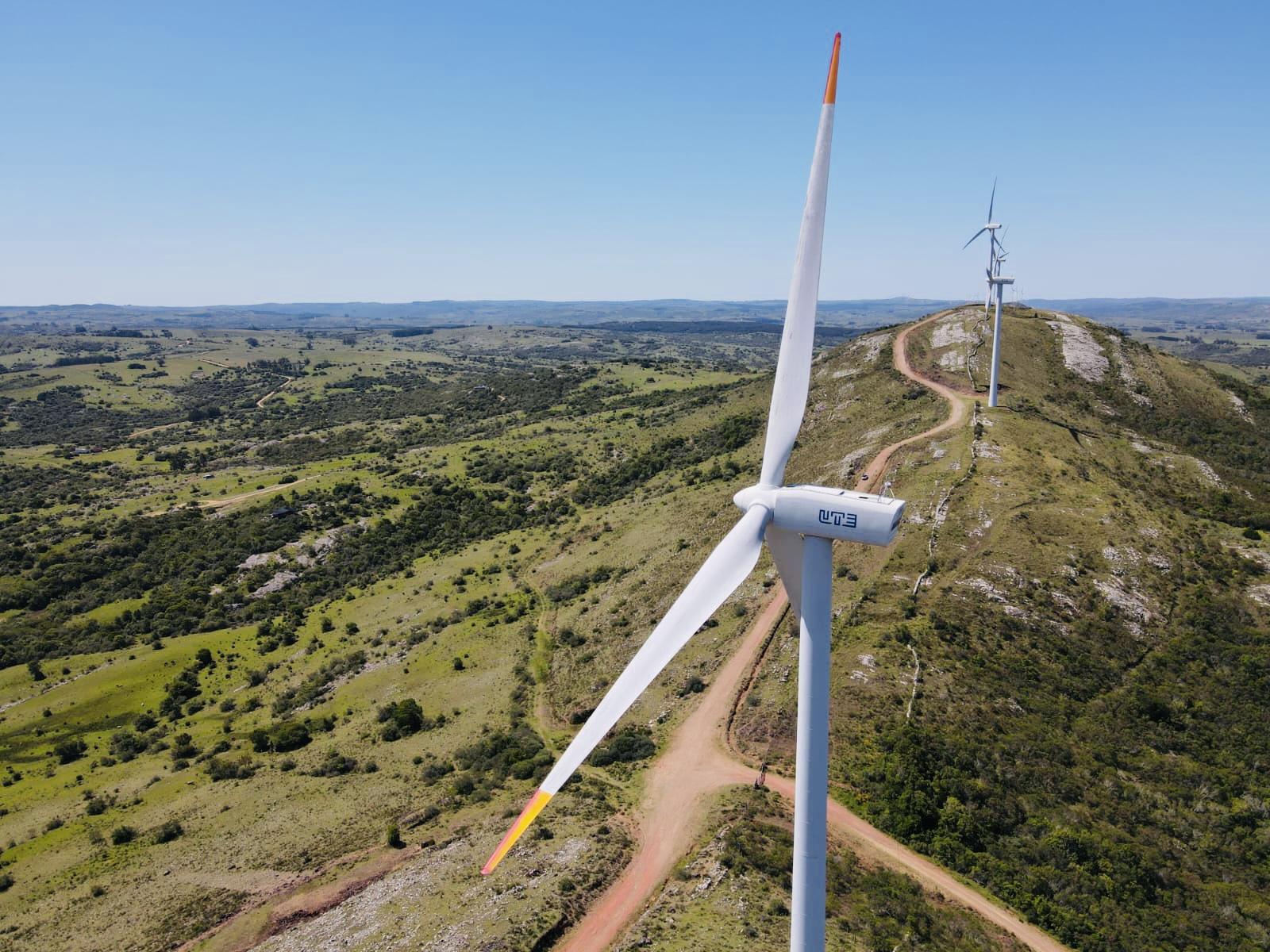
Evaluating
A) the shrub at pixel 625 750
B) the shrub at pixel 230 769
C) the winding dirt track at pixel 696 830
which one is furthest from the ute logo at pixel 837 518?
the shrub at pixel 230 769

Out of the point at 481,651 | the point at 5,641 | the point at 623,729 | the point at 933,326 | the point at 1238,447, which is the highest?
the point at 933,326

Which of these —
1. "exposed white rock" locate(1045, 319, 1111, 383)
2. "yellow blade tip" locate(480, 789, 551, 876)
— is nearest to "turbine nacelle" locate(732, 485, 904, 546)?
"yellow blade tip" locate(480, 789, 551, 876)

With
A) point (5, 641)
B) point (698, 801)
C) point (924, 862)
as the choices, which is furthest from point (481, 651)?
point (5, 641)

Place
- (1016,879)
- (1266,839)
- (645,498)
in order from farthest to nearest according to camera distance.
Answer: (645,498) → (1266,839) → (1016,879)

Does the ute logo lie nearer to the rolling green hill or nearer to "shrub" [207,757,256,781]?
the rolling green hill

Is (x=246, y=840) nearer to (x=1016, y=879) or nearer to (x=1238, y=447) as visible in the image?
(x=1016, y=879)

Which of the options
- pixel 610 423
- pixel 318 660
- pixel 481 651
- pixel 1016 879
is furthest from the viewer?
pixel 610 423
